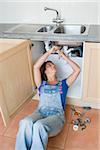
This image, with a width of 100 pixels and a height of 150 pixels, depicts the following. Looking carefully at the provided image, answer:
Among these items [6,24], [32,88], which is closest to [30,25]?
[6,24]

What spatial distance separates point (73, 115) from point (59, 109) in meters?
0.36

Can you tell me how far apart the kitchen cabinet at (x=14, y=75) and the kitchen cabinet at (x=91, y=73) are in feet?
1.96

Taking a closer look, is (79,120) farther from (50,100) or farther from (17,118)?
(17,118)

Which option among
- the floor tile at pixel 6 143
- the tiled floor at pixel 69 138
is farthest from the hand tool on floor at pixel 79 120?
the floor tile at pixel 6 143

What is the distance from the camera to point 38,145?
1373 mm

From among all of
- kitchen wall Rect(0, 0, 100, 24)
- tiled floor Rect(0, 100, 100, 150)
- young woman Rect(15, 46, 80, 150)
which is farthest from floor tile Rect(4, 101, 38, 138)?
kitchen wall Rect(0, 0, 100, 24)

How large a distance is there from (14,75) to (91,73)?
737mm

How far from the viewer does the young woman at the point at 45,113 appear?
54.7 inches

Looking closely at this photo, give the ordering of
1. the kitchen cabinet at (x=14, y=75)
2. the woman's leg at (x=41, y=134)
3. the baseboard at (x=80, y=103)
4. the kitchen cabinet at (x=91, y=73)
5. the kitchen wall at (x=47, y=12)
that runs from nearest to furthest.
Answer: the woman's leg at (x=41, y=134)
the kitchen cabinet at (x=14, y=75)
the kitchen cabinet at (x=91, y=73)
the baseboard at (x=80, y=103)
the kitchen wall at (x=47, y=12)

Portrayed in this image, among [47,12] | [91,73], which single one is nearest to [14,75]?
[91,73]

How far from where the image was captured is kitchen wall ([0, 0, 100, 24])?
2.17 meters

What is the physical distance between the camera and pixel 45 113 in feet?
5.49

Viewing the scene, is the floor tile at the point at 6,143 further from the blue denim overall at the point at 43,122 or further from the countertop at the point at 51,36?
the countertop at the point at 51,36

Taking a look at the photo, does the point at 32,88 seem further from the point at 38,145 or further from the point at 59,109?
the point at 38,145
